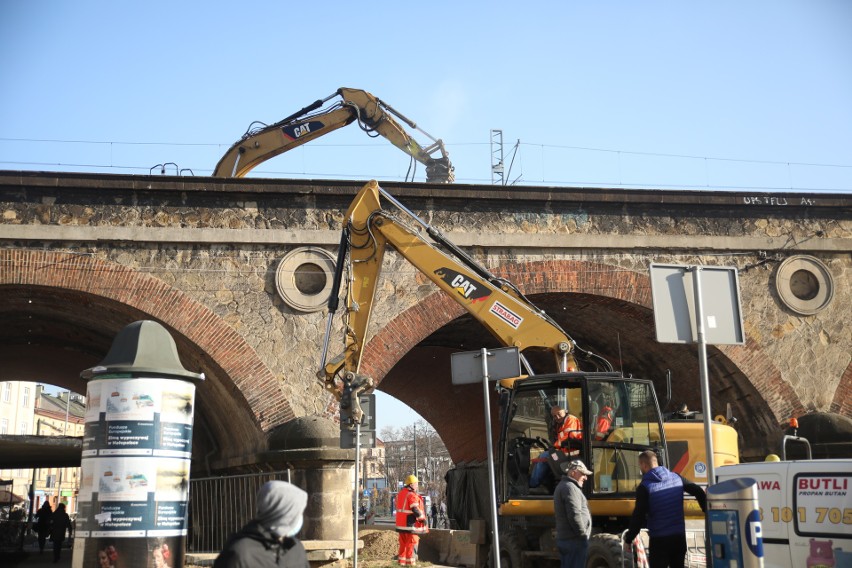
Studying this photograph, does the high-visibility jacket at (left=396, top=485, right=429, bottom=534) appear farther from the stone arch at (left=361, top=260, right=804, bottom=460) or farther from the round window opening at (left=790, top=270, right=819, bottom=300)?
the round window opening at (left=790, top=270, right=819, bottom=300)

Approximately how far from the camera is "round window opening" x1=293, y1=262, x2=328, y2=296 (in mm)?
18703

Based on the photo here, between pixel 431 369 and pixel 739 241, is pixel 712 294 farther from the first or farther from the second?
pixel 431 369

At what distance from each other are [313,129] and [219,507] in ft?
29.5

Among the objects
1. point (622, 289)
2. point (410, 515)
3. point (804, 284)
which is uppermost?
point (804, 284)

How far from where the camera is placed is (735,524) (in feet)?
25.1

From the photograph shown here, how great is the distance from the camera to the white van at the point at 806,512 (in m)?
9.44

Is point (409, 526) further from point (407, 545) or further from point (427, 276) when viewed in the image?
point (427, 276)

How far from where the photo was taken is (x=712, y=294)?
8305mm

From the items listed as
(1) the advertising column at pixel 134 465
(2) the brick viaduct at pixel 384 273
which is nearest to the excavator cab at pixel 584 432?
(1) the advertising column at pixel 134 465

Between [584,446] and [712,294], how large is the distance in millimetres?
4624

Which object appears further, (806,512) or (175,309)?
(175,309)

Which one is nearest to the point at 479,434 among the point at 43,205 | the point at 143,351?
the point at 43,205

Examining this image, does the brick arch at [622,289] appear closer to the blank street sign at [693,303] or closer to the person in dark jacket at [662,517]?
the person in dark jacket at [662,517]

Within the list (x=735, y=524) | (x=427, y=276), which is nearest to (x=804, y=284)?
(x=427, y=276)
